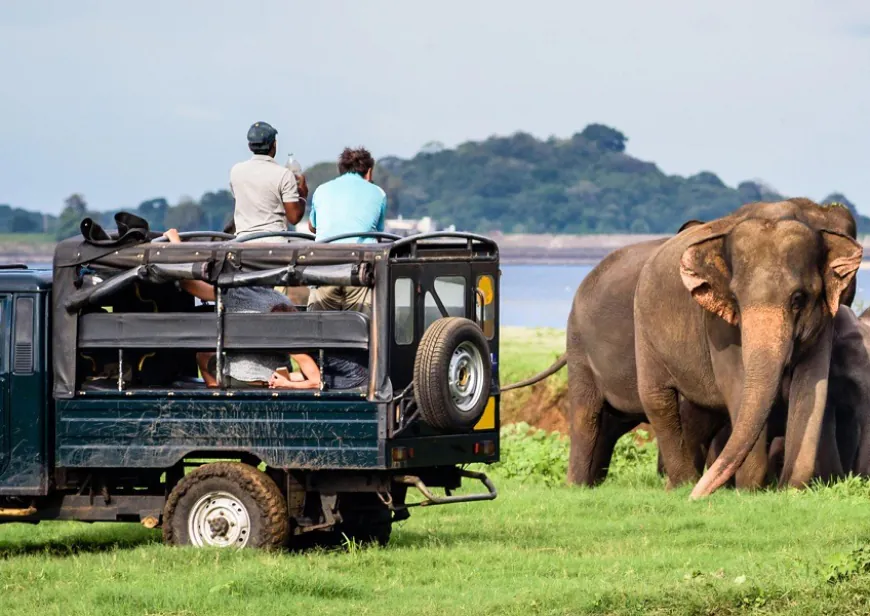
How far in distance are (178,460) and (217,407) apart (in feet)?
1.42

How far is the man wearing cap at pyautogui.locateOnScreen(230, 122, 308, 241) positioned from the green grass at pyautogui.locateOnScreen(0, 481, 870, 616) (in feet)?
7.82

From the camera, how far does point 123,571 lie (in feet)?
38.5

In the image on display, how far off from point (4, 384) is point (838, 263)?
7.01m

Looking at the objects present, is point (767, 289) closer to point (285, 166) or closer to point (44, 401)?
point (285, 166)

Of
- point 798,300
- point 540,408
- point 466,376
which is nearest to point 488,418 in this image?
point 466,376

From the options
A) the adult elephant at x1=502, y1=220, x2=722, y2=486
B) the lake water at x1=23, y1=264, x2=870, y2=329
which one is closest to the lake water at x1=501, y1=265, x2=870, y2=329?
the lake water at x1=23, y1=264, x2=870, y2=329

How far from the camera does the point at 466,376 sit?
40.7 ft

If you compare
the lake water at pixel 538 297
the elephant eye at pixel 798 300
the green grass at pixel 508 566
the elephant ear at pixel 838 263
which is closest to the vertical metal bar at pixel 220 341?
the green grass at pixel 508 566

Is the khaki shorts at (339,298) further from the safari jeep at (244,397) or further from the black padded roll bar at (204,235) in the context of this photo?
the black padded roll bar at (204,235)

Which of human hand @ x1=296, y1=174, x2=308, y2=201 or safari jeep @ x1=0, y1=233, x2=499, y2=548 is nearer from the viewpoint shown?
safari jeep @ x1=0, y1=233, x2=499, y2=548

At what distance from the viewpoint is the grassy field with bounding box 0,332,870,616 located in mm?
10391

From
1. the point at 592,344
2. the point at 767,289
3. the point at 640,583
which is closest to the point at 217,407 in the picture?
the point at 640,583

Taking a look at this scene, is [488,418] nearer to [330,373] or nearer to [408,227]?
[330,373]

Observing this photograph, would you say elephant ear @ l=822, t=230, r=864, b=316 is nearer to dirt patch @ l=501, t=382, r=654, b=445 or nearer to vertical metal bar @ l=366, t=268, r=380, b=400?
vertical metal bar @ l=366, t=268, r=380, b=400
